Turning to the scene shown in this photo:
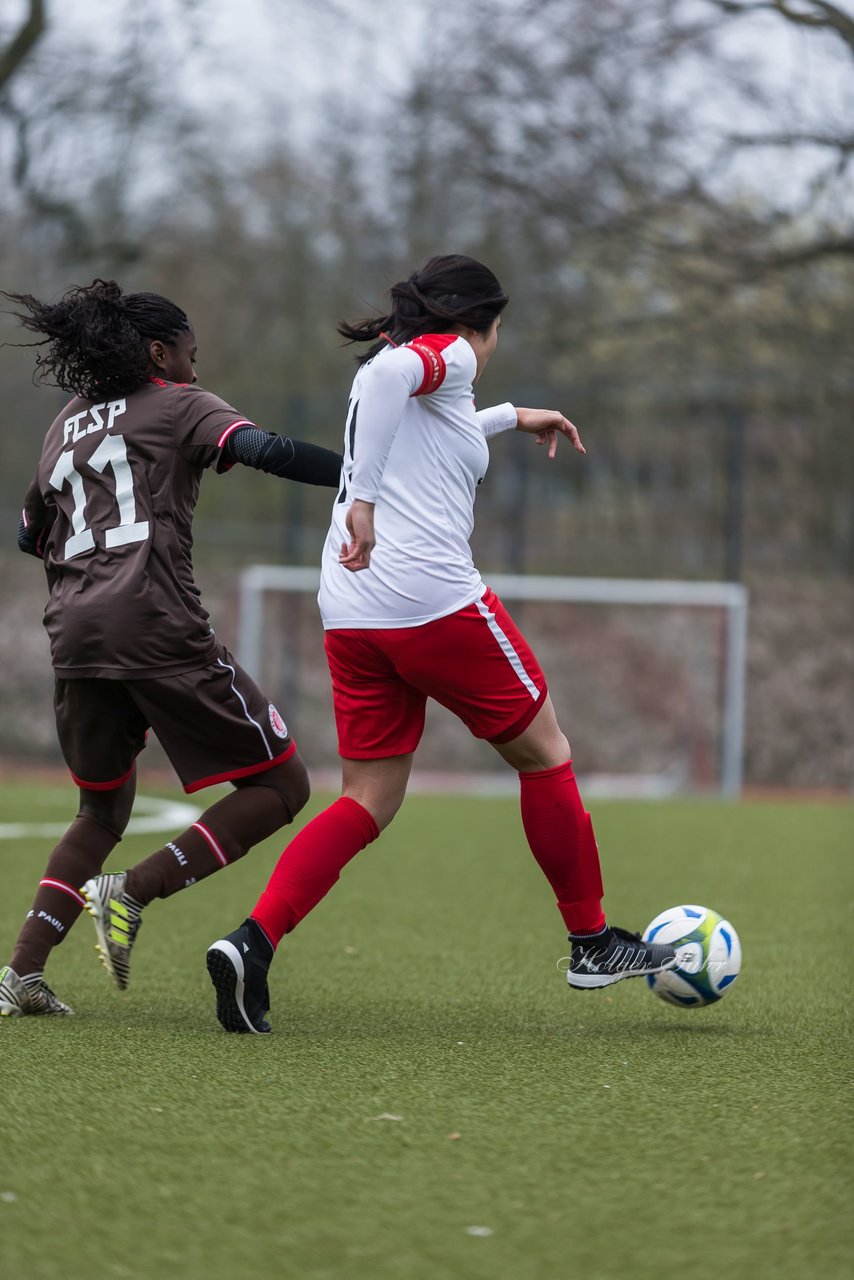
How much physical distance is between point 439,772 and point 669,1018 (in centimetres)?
1100

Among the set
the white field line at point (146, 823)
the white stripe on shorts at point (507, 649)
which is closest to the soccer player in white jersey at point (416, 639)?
the white stripe on shorts at point (507, 649)

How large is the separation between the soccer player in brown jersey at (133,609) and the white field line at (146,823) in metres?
3.85

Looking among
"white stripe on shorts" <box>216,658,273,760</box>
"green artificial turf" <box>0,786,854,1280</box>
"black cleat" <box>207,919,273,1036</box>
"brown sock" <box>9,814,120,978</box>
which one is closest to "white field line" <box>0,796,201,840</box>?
"green artificial turf" <box>0,786,854,1280</box>

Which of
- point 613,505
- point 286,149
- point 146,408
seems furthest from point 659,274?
point 146,408

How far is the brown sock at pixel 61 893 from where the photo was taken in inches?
155

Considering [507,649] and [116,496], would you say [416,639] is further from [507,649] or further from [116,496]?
[116,496]

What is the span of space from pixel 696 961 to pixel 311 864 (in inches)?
38.4

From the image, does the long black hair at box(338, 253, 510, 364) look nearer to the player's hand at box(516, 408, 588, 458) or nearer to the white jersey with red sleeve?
the white jersey with red sleeve

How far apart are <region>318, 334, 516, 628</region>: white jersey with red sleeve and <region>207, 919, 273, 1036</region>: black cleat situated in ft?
2.53

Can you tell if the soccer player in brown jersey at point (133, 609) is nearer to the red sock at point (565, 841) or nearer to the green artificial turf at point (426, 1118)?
the green artificial turf at point (426, 1118)

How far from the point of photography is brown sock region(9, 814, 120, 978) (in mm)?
3939

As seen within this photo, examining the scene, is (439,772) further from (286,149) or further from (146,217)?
(286,149)

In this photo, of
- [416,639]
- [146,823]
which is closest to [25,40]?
[146,823]

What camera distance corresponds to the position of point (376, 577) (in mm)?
3781
